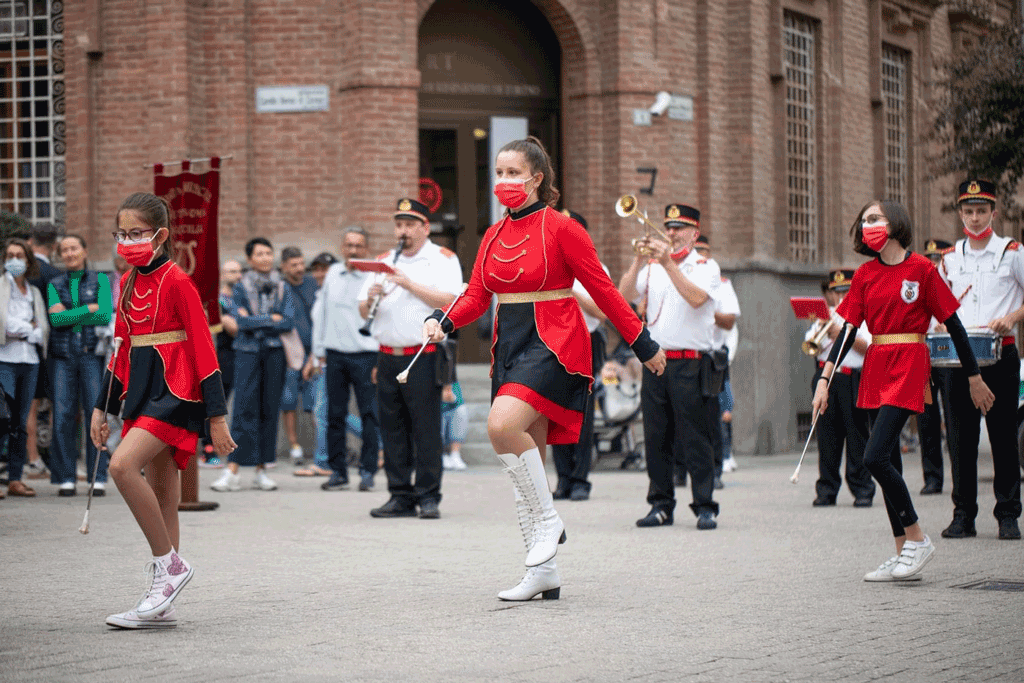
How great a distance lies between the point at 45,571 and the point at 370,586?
6.43 feet

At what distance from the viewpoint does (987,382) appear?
9.88 metres

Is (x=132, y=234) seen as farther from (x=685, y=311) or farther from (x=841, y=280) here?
(x=841, y=280)

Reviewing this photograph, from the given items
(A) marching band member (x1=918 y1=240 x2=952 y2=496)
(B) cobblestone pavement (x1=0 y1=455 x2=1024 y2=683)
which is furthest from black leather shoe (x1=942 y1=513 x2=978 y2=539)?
(A) marching band member (x1=918 y1=240 x2=952 y2=496)

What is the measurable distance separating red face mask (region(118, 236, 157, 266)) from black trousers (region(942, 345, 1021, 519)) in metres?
5.56

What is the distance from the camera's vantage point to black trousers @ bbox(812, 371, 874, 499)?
12.2 m

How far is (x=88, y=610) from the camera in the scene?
6953 millimetres

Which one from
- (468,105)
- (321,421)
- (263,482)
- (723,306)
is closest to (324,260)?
(321,421)

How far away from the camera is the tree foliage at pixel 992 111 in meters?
18.0

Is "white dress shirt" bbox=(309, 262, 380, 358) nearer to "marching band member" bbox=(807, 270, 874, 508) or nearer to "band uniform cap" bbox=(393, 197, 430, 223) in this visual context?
"band uniform cap" bbox=(393, 197, 430, 223)

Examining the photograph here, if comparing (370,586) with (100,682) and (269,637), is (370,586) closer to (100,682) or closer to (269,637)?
(269,637)

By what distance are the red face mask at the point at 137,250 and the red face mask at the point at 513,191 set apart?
1.71 m

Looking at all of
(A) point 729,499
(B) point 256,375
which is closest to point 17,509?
(B) point 256,375

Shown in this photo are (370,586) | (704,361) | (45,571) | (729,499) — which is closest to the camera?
(370,586)

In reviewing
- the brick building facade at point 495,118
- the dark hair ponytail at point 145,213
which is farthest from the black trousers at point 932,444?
the dark hair ponytail at point 145,213
